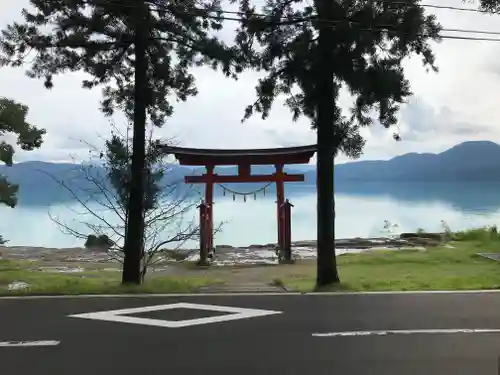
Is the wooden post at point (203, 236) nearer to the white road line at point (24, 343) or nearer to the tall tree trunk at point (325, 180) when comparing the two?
the tall tree trunk at point (325, 180)

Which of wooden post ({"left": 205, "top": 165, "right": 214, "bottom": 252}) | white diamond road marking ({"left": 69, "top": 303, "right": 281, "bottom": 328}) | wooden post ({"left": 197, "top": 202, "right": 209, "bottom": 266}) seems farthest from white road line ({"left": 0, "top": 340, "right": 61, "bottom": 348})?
wooden post ({"left": 205, "top": 165, "right": 214, "bottom": 252})

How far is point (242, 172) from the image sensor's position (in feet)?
66.4

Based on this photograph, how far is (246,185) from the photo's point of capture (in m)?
21.9

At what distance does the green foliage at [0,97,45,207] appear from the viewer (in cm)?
1303

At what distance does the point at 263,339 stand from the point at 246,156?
13.6 metres

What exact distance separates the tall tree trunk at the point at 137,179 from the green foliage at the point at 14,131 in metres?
2.96

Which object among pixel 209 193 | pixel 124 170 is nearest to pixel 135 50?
pixel 124 170

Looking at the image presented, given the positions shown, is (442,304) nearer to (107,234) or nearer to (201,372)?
(201,372)

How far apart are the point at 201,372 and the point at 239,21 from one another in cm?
733

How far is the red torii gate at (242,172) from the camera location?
19.4m

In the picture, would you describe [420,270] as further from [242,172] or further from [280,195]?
[242,172]

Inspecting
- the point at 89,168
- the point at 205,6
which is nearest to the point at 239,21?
the point at 205,6

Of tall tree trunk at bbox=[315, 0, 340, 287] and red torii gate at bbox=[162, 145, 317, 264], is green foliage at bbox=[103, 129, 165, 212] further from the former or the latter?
red torii gate at bbox=[162, 145, 317, 264]

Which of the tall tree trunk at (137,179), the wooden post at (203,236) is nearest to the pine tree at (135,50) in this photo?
the tall tree trunk at (137,179)
